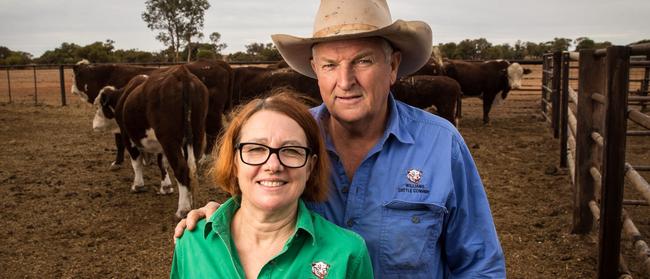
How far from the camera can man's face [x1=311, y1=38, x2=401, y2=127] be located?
1.96 meters

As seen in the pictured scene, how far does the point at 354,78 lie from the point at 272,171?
493mm

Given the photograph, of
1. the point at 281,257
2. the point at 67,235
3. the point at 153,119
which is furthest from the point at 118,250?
the point at 281,257

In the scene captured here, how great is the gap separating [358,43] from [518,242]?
3703mm

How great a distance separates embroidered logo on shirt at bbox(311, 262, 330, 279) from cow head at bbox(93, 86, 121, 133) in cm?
636

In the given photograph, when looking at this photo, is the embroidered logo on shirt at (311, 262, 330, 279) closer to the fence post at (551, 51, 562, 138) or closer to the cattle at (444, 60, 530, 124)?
the fence post at (551, 51, 562, 138)

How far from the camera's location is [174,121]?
5914 mm

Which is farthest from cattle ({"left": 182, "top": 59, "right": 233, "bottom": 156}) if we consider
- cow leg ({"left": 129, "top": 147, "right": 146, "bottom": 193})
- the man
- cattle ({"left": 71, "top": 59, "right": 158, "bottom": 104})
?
the man

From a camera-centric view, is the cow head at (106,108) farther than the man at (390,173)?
Yes

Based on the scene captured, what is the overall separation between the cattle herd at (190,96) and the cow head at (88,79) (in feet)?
0.07

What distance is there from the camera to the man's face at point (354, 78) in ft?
6.44

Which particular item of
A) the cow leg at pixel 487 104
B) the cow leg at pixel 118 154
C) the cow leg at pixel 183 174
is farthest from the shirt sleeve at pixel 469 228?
the cow leg at pixel 487 104

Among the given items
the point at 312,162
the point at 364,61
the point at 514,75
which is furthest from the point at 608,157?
the point at 514,75

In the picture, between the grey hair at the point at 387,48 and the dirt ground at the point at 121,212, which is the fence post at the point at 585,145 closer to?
the dirt ground at the point at 121,212

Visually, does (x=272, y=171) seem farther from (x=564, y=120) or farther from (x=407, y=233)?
(x=564, y=120)
